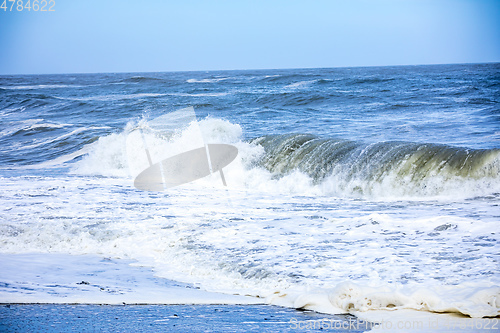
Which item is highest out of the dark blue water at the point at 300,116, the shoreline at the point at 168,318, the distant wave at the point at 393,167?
the dark blue water at the point at 300,116

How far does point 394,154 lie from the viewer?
27.7 feet

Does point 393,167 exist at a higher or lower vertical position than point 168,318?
higher

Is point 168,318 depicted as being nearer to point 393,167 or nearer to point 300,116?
point 393,167

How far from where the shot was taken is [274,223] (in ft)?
18.8

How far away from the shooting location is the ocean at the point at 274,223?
357 cm

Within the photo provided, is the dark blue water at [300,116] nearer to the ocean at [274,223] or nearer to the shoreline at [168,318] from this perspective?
the ocean at [274,223]

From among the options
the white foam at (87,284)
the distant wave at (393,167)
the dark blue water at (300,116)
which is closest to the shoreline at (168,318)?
the white foam at (87,284)

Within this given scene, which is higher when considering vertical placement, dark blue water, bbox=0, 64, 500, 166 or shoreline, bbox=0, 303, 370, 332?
dark blue water, bbox=0, 64, 500, 166

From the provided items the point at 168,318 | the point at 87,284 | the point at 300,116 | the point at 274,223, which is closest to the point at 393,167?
the point at 274,223

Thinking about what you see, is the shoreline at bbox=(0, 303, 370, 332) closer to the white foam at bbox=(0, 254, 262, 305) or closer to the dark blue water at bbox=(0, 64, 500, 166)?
the white foam at bbox=(0, 254, 262, 305)

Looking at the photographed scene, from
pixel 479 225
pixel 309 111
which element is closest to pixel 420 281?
pixel 479 225

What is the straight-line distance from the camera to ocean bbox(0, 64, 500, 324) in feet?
11.7

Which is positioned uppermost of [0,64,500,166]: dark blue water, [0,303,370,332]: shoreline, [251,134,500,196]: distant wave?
[0,64,500,166]: dark blue water

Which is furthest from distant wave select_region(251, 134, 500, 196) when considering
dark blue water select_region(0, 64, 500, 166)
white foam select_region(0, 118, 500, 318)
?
dark blue water select_region(0, 64, 500, 166)
